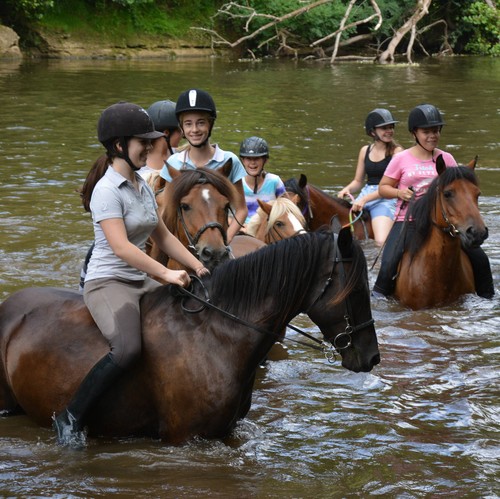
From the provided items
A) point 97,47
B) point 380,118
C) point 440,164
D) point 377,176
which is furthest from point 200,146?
point 97,47

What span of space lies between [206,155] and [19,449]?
10.3 feet

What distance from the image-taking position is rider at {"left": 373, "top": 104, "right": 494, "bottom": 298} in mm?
9461

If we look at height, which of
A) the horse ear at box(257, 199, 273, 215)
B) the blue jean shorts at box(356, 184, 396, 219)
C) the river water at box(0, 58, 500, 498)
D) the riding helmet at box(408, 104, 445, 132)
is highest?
the riding helmet at box(408, 104, 445, 132)

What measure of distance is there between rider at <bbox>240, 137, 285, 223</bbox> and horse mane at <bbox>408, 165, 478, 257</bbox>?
1500 millimetres

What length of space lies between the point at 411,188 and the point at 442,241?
2.65 ft

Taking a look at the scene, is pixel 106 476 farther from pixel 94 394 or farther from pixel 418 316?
pixel 418 316

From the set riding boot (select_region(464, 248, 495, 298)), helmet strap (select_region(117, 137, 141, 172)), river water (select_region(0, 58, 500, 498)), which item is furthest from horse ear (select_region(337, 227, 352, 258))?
riding boot (select_region(464, 248, 495, 298))

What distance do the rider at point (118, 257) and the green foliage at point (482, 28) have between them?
37.3 meters

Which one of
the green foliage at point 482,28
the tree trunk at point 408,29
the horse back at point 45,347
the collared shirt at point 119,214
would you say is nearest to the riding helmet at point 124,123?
the collared shirt at point 119,214

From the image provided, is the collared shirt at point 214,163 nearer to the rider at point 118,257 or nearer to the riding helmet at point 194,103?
the riding helmet at point 194,103

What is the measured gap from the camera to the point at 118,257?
5.55 meters

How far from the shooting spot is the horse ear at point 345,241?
17.0ft

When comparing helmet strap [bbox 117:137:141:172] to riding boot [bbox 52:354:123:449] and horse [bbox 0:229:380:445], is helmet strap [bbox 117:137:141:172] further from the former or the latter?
riding boot [bbox 52:354:123:449]

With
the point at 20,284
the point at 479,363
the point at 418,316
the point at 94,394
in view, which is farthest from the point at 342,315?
the point at 20,284
